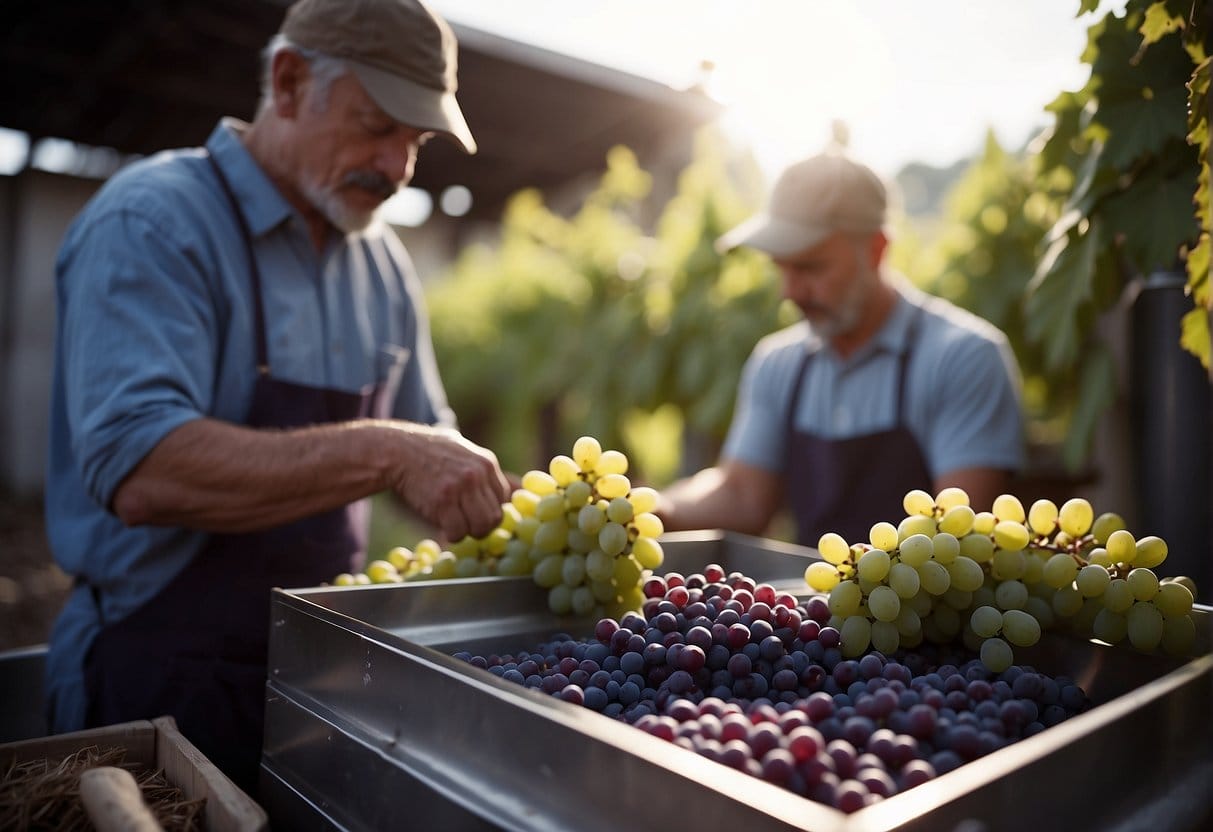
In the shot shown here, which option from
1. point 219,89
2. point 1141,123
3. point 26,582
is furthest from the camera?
point 219,89

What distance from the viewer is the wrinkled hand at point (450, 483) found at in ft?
4.37

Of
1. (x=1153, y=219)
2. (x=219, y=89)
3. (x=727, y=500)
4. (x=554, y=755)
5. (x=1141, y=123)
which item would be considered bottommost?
(x=727, y=500)

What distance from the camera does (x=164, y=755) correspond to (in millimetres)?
994

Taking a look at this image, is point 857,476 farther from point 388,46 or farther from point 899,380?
point 388,46

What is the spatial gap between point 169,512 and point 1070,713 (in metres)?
1.27

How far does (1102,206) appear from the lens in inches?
52.2

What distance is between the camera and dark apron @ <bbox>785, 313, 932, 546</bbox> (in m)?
2.48

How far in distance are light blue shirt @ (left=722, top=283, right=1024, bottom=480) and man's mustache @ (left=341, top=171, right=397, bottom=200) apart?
57.2 inches

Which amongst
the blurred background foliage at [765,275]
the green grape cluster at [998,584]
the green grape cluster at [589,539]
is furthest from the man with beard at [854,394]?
the green grape cluster at [998,584]

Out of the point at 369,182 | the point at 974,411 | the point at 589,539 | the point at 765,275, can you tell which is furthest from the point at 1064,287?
the point at 765,275

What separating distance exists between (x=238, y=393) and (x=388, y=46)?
2.34 feet

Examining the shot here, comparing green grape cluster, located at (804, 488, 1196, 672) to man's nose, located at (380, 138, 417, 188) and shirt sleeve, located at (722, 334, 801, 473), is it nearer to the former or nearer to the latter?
man's nose, located at (380, 138, 417, 188)

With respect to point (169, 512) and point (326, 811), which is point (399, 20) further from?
point (326, 811)

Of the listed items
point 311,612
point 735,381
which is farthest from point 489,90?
point 311,612
